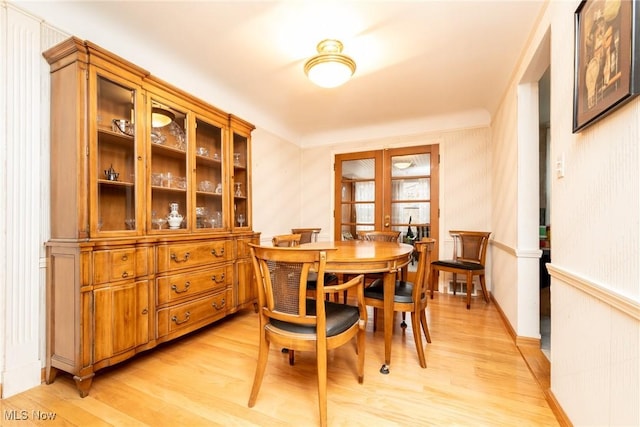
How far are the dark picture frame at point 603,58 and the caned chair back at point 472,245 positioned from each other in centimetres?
252

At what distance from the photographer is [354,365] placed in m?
2.01

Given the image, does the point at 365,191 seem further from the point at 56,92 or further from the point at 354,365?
the point at 56,92

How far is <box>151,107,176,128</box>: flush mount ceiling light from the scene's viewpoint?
2207 millimetres

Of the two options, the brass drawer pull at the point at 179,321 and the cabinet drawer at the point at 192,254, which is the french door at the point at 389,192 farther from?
the brass drawer pull at the point at 179,321

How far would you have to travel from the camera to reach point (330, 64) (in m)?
2.19

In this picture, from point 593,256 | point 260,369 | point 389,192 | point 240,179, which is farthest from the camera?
point 389,192

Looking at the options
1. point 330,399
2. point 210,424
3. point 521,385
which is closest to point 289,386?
point 330,399

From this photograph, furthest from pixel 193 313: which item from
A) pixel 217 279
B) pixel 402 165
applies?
pixel 402 165

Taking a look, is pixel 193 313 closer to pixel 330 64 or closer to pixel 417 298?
pixel 417 298

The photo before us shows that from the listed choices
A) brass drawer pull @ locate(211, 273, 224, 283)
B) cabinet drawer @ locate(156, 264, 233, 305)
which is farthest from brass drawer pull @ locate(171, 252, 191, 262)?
brass drawer pull @ locate(211, 273, 224, 283)

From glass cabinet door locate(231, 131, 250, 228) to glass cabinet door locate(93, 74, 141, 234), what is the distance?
3.69 ft

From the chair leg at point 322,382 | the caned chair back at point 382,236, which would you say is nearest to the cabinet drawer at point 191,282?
the chair leg at point 322,382

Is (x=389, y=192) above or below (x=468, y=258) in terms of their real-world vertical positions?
above

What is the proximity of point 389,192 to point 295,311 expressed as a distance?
3290mm
